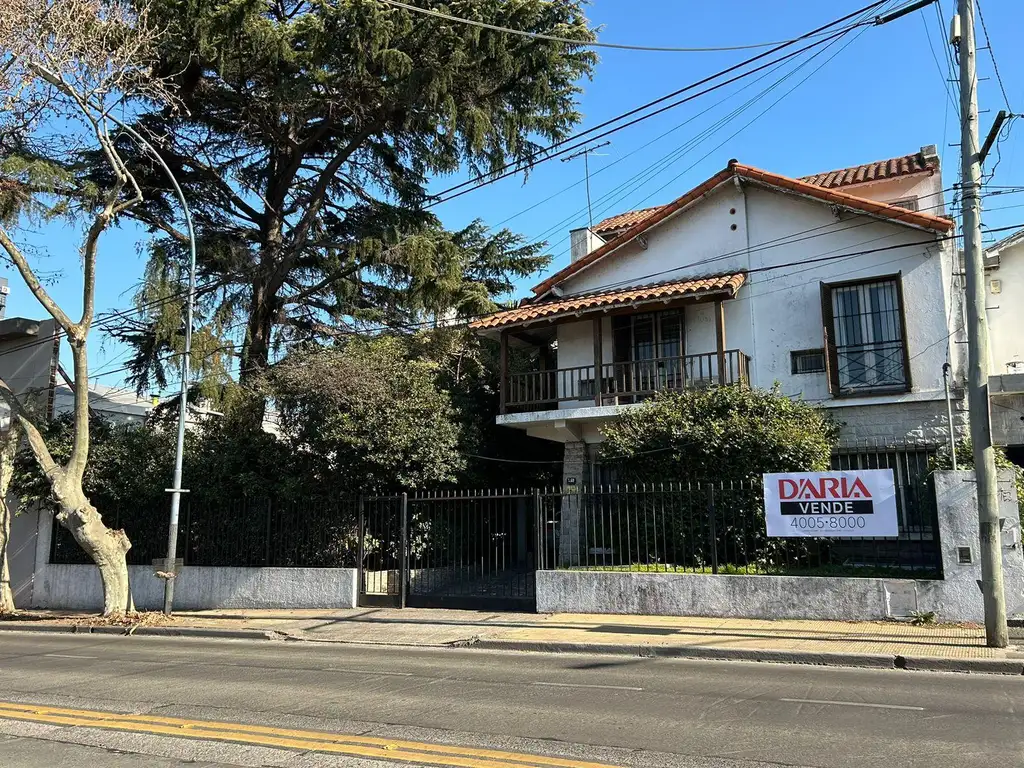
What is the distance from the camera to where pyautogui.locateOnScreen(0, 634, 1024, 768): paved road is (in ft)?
18.0

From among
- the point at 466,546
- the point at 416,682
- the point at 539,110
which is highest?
the point at 539,110

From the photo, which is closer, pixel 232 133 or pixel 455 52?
pixel 455 52

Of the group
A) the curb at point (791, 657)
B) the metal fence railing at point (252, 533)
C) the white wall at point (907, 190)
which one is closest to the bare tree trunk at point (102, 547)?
the metal fence railing at point (252, 533)

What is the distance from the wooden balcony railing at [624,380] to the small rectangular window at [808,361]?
973 mm

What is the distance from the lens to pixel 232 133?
65.5 ft

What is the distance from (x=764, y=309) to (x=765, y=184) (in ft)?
9.56

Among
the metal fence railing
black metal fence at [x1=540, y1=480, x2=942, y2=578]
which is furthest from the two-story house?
the metal fence railing

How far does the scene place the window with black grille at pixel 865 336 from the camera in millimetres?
15477

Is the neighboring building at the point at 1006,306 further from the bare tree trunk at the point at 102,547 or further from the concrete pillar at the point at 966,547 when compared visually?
the bare tree trunk at the point at 102,547

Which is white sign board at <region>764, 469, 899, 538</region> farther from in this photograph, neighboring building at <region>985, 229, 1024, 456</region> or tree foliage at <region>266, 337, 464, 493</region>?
tree foliage at <region>266, 337, 464, 493</region>

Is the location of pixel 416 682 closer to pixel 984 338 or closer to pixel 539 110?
pixel 984 338

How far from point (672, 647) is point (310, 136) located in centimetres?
1565

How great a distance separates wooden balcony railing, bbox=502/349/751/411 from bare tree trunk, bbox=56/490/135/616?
8768 millimetres

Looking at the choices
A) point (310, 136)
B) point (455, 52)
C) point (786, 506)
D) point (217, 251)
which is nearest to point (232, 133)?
point (310, 136)
